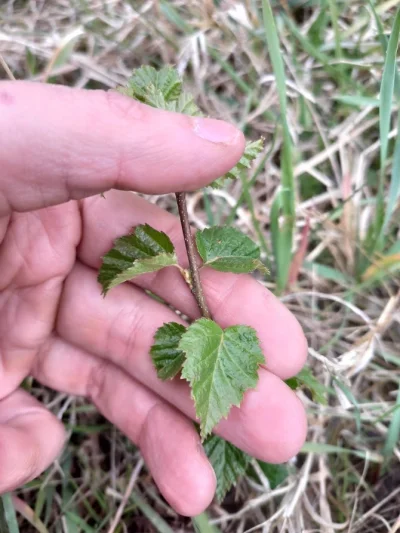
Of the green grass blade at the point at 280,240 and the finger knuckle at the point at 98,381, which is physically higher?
the green grass blade at the point at 280,240

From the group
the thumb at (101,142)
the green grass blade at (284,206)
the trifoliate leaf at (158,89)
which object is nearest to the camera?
the thumb at (101,142)

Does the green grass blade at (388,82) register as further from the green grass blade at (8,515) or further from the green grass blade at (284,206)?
the green grass blade at (8,515)

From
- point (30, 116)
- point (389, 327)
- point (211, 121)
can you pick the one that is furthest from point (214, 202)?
point (30, 116)

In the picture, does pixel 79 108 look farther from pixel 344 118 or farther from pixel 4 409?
pixel 344 118

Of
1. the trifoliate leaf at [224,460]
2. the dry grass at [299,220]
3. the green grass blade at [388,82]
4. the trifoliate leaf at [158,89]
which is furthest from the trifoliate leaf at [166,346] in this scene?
the green grass blade at [388,82]

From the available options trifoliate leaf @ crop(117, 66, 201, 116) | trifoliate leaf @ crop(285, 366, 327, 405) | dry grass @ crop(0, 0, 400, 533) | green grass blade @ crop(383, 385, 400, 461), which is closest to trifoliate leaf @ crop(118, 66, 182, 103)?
trifoliate leaf @ crop(117, 66, 201, 116)

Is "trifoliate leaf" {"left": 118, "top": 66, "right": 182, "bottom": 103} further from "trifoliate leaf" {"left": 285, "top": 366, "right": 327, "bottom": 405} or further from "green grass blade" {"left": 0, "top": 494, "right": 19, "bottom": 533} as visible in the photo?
"green grass blade" {"left": 0, "top": 494, "right": 19, "bottom": 533}
